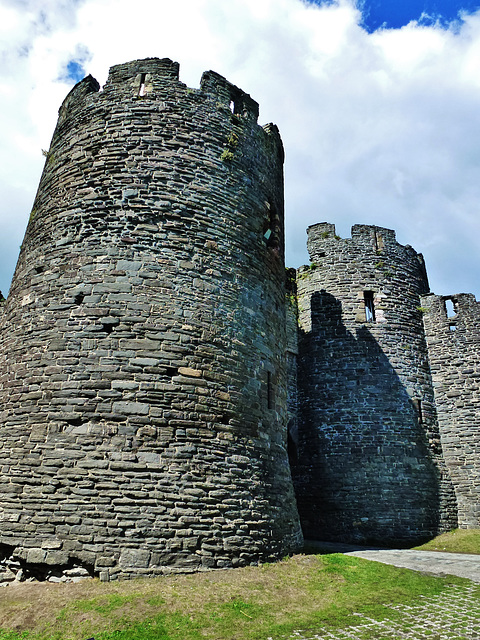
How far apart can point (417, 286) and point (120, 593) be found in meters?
14.5

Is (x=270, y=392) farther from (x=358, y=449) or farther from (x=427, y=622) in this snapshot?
(x=358, y=449)

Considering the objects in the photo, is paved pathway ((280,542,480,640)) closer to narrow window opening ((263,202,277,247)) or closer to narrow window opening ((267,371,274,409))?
narrow window opening ((267,371,274,409))

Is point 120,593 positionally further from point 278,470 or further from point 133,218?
point 133,218

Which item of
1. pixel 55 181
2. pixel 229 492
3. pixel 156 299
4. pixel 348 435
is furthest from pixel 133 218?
pixel 348 435

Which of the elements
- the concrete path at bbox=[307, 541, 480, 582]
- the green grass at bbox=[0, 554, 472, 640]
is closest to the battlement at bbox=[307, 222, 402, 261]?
the concrete path at bbox=[307, 541, 480, 582]

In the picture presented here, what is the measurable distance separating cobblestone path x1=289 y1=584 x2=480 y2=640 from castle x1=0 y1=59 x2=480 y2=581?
2076mm

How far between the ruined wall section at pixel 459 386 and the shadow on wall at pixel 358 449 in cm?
90

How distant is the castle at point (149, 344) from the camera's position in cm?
606

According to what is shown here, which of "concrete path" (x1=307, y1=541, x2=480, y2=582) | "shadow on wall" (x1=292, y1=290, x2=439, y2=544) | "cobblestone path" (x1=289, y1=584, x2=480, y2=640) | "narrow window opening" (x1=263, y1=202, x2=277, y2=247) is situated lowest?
"cobblestone path" (x1=289, y1=584, x2=480, y2=640)

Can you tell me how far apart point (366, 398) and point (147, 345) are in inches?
366

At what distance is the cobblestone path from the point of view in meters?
4.43

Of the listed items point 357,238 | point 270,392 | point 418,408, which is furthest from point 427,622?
point 357,238

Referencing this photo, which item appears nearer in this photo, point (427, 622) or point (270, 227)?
point (427, 622)

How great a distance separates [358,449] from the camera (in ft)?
44.9
